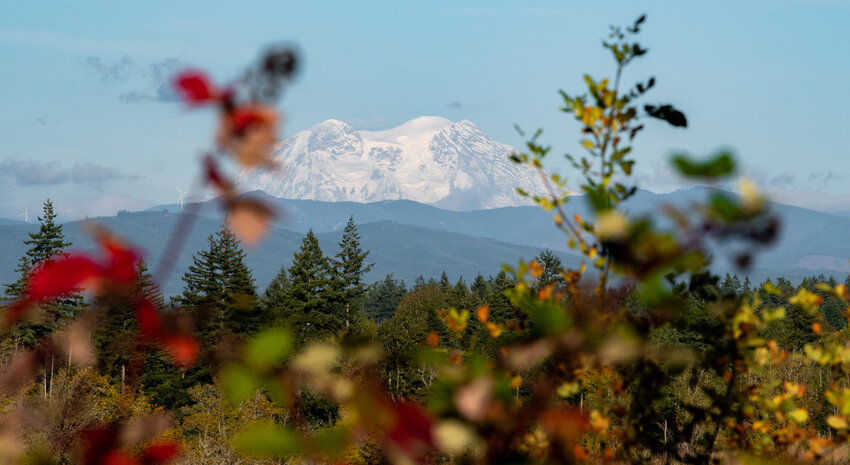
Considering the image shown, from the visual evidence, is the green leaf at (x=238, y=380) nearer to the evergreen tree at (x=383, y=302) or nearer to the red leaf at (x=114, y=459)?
the red leaf at (x=114, y=459)

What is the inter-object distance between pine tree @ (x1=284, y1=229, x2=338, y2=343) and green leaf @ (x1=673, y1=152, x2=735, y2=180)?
216ft

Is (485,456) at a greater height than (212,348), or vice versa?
(212,348)

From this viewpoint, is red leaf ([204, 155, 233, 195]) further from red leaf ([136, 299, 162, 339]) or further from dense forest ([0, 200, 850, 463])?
red leaf ([136, 299, 162, 339])

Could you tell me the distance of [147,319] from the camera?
1.15m

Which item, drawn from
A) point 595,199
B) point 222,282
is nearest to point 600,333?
point 595,199

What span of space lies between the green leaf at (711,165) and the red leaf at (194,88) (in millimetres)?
702

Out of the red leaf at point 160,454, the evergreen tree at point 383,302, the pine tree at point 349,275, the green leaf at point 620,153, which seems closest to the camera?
the red leaf at point 160,454

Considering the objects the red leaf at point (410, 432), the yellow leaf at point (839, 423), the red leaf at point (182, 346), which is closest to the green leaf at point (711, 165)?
the red leaf at point (410, 432)

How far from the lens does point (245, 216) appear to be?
1.03 metres

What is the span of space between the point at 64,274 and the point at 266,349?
0.32 meters

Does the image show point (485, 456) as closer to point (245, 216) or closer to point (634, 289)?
point (634, 289)

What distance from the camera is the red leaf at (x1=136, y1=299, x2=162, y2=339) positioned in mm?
1140

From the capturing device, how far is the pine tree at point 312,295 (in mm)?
69125

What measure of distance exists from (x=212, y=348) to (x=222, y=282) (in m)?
64.4
